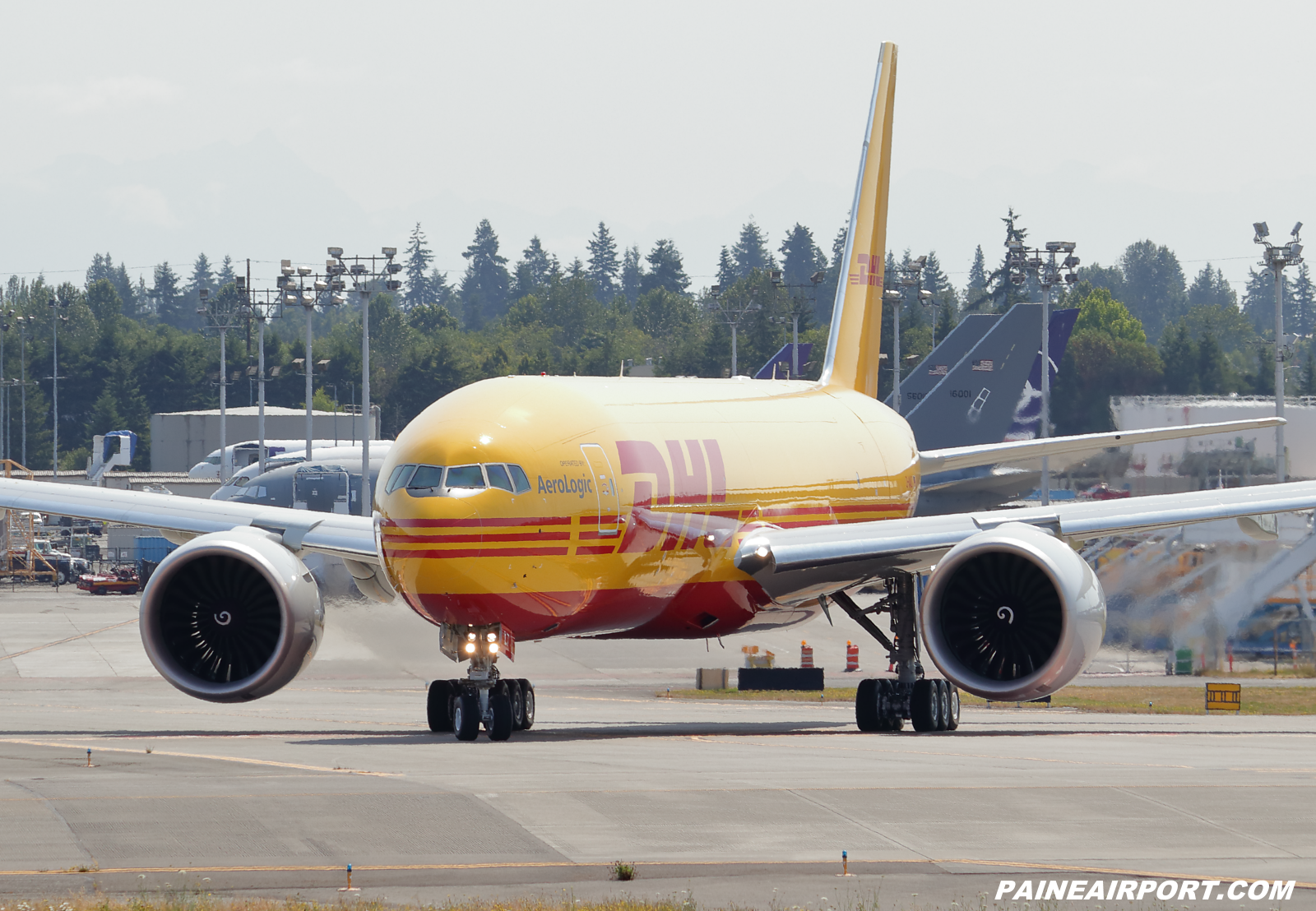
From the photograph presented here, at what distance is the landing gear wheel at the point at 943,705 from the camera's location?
1174 inches

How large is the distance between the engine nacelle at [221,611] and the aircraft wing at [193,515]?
4.43 feet

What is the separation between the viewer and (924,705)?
29.7 metres

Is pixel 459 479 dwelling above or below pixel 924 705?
above

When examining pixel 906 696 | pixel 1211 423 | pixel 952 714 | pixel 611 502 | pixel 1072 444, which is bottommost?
pixel 952 714

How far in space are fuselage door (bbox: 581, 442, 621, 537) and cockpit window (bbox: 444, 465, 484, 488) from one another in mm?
2012

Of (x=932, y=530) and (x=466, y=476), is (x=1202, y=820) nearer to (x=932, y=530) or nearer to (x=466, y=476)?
(x=466, y=476)

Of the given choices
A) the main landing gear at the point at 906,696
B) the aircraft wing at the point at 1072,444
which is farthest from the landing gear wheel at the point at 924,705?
the aircraft wing at the point at 1072,444

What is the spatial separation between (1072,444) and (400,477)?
14402 mm

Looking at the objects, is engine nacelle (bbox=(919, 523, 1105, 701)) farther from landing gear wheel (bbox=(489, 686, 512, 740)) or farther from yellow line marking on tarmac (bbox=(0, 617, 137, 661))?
yellow line marking on tarmac (bbox=(0, 617, 137, 661))

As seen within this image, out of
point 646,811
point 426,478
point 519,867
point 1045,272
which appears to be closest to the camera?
point 519,867

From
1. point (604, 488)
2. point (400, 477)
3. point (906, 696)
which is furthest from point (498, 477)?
point (906, 696)

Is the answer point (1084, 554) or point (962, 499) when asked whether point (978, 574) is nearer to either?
point (1084, 554)

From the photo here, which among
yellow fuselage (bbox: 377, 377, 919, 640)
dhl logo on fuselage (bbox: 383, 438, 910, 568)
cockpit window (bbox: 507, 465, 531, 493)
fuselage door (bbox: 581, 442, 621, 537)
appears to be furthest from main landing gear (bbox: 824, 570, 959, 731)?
cockpit window (bbox: 507, 465, 531, 493)

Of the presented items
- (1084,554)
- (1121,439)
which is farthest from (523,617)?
(1084,554)
